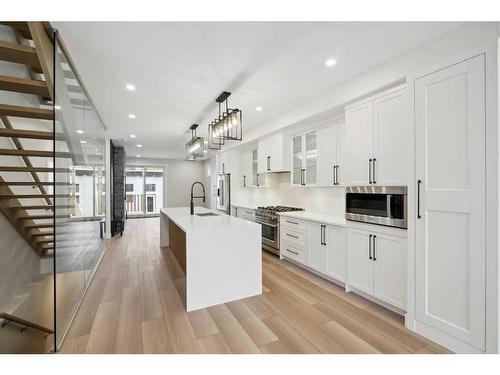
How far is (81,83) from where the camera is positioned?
2801mm

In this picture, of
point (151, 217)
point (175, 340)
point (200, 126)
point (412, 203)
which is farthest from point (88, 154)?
point (151, 217)

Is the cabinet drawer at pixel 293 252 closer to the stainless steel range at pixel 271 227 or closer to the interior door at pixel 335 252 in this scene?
the stainless steel range at pixel 271 227

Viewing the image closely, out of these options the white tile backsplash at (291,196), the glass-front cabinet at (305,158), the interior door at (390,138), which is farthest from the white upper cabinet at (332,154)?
the interior door at (390,138)

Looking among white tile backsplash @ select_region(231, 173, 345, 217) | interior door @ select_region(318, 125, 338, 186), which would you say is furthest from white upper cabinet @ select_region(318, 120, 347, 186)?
white tile backsplash @ select_region(231, 173, 345, 217)

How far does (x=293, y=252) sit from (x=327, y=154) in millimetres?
1668

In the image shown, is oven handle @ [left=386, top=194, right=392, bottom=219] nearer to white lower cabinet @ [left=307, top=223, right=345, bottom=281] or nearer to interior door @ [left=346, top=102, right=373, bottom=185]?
interior door @ [left=346, top=102, right=373, bottom=185]

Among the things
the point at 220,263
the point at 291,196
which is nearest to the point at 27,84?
the point at 220,263

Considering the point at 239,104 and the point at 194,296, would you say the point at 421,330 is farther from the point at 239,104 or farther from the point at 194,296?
the point at 239,104

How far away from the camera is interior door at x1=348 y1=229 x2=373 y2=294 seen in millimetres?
2609

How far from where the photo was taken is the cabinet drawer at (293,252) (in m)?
3.62

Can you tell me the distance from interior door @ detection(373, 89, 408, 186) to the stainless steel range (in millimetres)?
2047

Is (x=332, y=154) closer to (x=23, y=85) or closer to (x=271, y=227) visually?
(x=271, y=227)

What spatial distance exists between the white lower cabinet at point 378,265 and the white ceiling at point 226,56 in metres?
1.85
